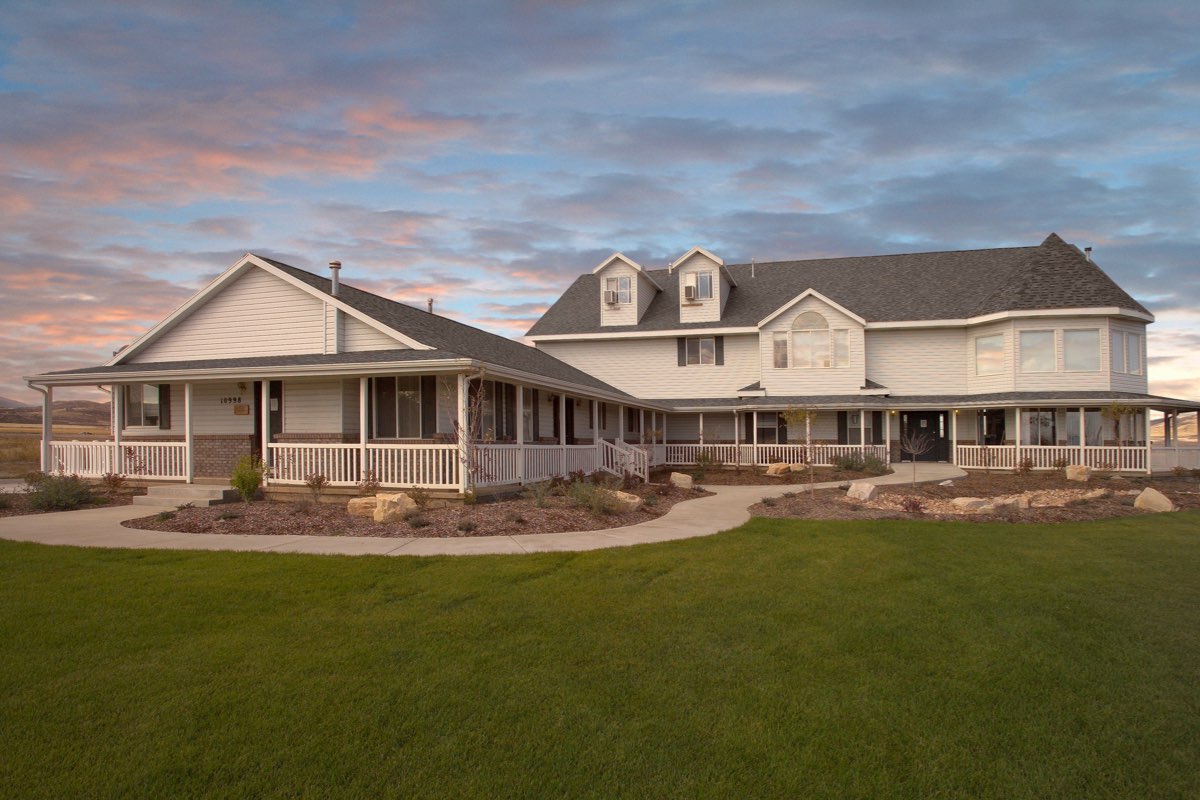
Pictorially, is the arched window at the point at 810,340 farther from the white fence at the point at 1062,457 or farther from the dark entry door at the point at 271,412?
the dark entry door at the point at 271,412

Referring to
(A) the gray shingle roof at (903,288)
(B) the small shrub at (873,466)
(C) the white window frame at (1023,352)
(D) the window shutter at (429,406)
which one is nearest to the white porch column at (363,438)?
(D) the window shutter at (429,406)

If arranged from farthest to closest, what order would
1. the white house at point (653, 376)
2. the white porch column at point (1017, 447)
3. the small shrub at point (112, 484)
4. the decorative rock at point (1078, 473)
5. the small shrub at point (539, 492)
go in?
the white porch column at point (1017, 447), the decorative rock at point (1078, 473), the small shrub at point (112, 484), the white house at point (653, 376), the small shrub at point (539, 492)

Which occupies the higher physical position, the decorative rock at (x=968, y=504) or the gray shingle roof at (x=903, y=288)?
the gray shingle roof at (x=903, y=288)

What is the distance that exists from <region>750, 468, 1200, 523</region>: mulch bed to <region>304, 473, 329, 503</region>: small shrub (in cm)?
832

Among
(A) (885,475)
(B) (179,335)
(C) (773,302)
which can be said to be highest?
(C) (773,302)

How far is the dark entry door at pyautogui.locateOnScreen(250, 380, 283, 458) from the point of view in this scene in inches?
664

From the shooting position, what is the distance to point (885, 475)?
22547mm

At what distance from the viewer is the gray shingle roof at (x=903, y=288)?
83.8 ft

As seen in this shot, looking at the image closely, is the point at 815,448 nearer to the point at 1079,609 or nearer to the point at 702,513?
the point at 702,513

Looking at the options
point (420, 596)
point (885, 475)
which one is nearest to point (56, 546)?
point (420, 596)

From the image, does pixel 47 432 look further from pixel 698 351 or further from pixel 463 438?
pixel 698 351

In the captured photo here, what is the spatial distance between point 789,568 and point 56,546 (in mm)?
9198

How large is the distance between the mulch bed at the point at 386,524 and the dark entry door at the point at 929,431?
1781cm

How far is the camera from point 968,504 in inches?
561
